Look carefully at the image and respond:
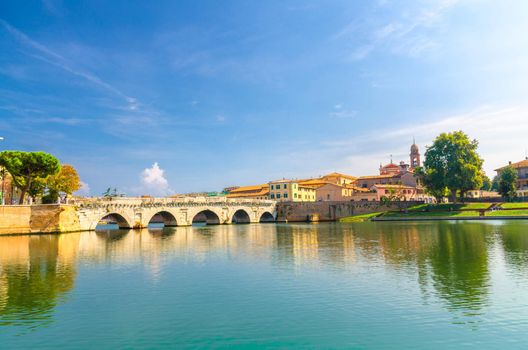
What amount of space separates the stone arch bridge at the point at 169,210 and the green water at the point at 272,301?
Result: 34446 mm

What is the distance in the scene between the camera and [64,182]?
70750 millimetres

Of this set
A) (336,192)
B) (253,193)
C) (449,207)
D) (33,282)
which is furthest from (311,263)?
(253,193)

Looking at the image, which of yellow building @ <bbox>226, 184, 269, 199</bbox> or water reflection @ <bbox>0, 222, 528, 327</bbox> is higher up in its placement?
yellow building @ <bbox>226, 184, 269, 199</bbox>

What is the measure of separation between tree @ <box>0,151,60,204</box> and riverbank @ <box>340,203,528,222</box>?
6315 cm

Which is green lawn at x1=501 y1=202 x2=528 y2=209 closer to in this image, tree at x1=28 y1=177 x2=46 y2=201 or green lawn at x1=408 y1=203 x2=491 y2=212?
green lawn at x1=408 y1=203 x2=491 y2=212

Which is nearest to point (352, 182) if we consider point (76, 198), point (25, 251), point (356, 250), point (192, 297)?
point (76, 198)

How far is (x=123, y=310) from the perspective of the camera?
53.1 ft

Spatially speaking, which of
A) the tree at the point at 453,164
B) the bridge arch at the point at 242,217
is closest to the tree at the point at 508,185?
the tree at the point at 453,164

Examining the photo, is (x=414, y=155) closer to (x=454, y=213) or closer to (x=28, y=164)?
(x=454, y=213)

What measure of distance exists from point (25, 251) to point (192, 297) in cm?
2545

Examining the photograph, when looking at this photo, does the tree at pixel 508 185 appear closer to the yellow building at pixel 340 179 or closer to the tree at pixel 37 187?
the yellow building at pixel 340 179

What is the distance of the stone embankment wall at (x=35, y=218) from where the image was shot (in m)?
53.9

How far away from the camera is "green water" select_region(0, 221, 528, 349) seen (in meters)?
12.7

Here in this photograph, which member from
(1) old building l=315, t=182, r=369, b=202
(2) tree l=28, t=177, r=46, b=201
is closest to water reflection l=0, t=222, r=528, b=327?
(2) tree l=28, t=177, r=46, b=201
